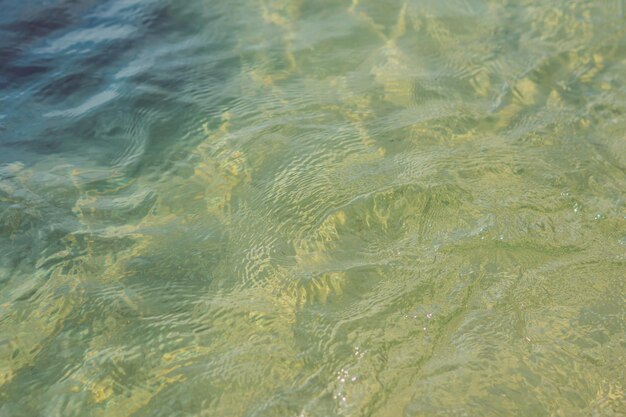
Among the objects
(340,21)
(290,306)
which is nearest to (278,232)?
(290,306)

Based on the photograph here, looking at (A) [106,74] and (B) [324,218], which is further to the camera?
(A) [106,74]

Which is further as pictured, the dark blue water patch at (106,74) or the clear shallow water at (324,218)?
the dark blue water patch at (106,74)

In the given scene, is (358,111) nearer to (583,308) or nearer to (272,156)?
(272,156)

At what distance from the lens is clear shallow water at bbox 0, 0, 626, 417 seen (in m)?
2.17

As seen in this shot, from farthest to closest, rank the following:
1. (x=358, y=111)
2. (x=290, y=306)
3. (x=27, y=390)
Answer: (x=358, y=111), (x=290, y=306), (x=27, y=390)

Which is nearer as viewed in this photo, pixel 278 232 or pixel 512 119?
pixel 278 232

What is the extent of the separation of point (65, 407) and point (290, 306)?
0.91 metres

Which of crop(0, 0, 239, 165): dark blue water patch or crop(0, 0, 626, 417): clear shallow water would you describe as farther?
crop(0, 0, 239, 165): dark blue water patch

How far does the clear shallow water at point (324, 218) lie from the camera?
2172 millimetres

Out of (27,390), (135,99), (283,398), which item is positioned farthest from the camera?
(135,99)

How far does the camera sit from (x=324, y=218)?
2.94 m

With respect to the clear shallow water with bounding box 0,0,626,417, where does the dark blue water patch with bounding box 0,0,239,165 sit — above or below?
below

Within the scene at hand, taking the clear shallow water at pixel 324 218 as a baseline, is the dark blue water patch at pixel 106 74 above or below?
below

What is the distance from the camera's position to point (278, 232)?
289cm
